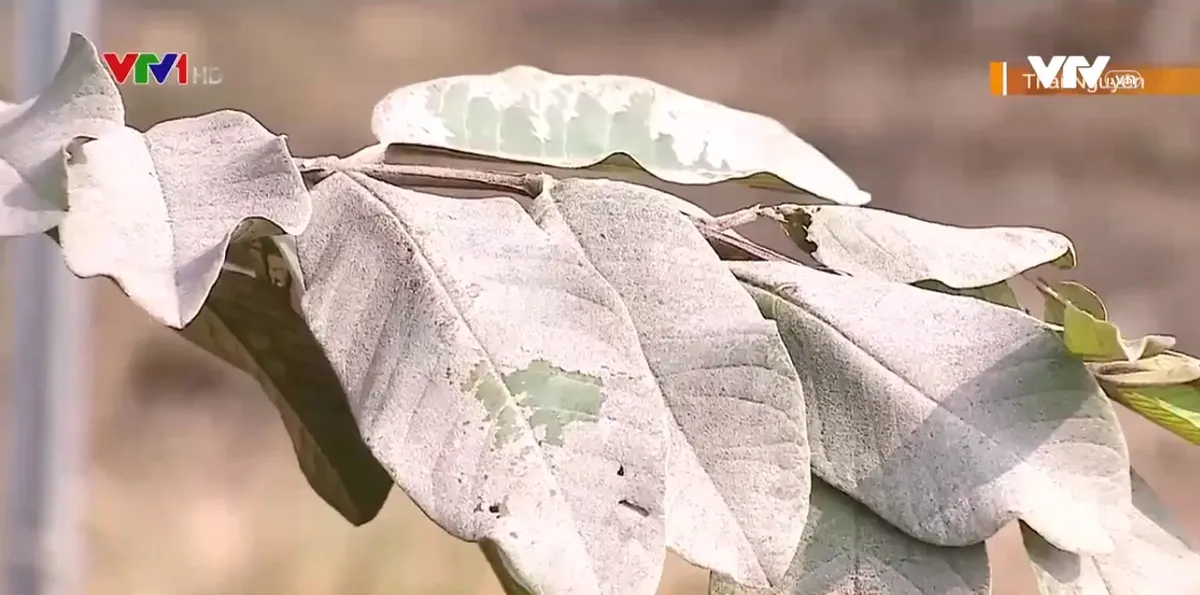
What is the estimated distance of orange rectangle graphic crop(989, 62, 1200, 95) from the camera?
3.89 ft

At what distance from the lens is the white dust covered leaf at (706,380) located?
0.23 m

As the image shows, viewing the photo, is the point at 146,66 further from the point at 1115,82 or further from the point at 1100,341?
the point at 1115,82

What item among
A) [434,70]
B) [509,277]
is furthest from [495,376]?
[434,70]

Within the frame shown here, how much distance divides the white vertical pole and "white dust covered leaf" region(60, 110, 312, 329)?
0.79m

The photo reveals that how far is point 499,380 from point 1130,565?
19cm

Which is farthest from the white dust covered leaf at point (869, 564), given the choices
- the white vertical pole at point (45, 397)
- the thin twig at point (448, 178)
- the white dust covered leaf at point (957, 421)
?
the white vertical pole at point (45, 397)

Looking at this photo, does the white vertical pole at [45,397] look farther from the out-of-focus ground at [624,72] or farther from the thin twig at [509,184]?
the thin twig at [509,184]

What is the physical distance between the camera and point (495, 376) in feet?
0.73

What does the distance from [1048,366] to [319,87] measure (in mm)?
1085

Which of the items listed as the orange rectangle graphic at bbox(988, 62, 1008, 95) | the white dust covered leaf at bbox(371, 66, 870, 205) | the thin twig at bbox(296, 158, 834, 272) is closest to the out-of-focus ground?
the orange rectangle graphic at bbox(988, 62, 1008, 95)

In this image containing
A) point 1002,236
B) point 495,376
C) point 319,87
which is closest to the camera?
point 495,376

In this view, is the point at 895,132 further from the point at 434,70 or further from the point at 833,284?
the point at 833,284

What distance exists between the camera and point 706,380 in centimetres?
25

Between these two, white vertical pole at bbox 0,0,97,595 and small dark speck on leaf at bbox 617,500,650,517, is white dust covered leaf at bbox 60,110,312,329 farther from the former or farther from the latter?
white vertical pole at bbox 0,0,97,595
